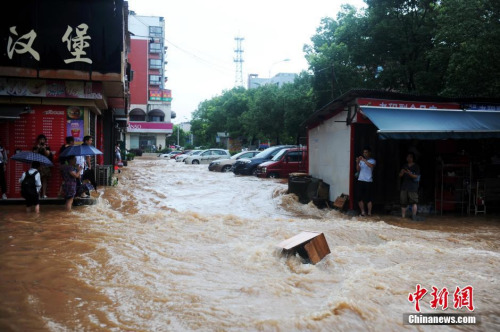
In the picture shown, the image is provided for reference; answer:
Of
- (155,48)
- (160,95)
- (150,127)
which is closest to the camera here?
(150,127)

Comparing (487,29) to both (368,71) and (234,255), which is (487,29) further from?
(234,255)

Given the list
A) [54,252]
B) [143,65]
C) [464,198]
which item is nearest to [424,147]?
[464,198]

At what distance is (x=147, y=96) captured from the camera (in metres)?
63.5

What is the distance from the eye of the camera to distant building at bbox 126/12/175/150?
6275 cm

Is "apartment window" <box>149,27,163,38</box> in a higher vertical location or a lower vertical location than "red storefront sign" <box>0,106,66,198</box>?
higher

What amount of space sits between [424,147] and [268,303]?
330 inches

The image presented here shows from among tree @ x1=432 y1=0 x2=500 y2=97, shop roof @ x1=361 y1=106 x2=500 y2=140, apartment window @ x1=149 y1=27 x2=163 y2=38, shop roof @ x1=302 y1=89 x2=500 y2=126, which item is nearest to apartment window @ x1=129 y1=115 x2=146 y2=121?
apartment window @ x1=149 y1=27 x2=163 y2=38

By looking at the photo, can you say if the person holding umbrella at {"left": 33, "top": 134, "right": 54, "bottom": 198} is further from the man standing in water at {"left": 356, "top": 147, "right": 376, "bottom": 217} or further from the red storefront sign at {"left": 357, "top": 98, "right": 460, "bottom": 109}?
the red storefront sign at {"left": 357, "top": 98, "right": 460, "bottom": 109}

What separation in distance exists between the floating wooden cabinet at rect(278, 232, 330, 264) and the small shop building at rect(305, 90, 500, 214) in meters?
4.91

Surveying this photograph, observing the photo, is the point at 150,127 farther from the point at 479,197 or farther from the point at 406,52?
the point at 479,197

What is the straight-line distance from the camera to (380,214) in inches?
421

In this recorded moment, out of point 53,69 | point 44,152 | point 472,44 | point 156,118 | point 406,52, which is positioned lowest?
point 44,152

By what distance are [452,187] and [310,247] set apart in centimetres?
715

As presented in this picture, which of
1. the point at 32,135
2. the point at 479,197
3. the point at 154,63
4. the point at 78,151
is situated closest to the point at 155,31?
the point at 154,63
